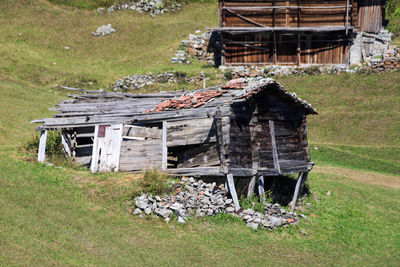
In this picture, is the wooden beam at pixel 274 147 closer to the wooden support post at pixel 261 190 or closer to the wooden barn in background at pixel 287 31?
the wooden support post at pixel 261 190

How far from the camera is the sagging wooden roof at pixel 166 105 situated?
63.1 feet

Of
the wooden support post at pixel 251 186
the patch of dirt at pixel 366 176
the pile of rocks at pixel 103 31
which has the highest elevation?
the pile of rocks at pixel 103 31

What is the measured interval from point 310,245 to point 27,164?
12.5m

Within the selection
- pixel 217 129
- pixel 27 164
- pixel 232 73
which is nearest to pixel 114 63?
pixel 232 73

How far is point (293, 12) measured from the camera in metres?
42.5

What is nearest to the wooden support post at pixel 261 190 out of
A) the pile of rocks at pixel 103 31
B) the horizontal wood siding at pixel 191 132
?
the horizontal wood siding at pixel 191 132

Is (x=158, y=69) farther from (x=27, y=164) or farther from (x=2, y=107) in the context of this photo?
(x=27, y=164)

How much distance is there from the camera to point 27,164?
2175 cm

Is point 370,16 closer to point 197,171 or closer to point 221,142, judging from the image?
point 221,142

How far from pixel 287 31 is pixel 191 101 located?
80.5ft

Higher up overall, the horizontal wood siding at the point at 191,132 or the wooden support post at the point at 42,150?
the horizontal wood siding at the point at 191,132

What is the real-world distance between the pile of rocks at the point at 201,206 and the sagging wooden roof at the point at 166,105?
289 centimetres

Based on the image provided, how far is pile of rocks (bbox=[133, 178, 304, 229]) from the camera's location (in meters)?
17.9

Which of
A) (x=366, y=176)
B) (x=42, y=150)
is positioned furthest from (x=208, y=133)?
(x=366, y=176)
